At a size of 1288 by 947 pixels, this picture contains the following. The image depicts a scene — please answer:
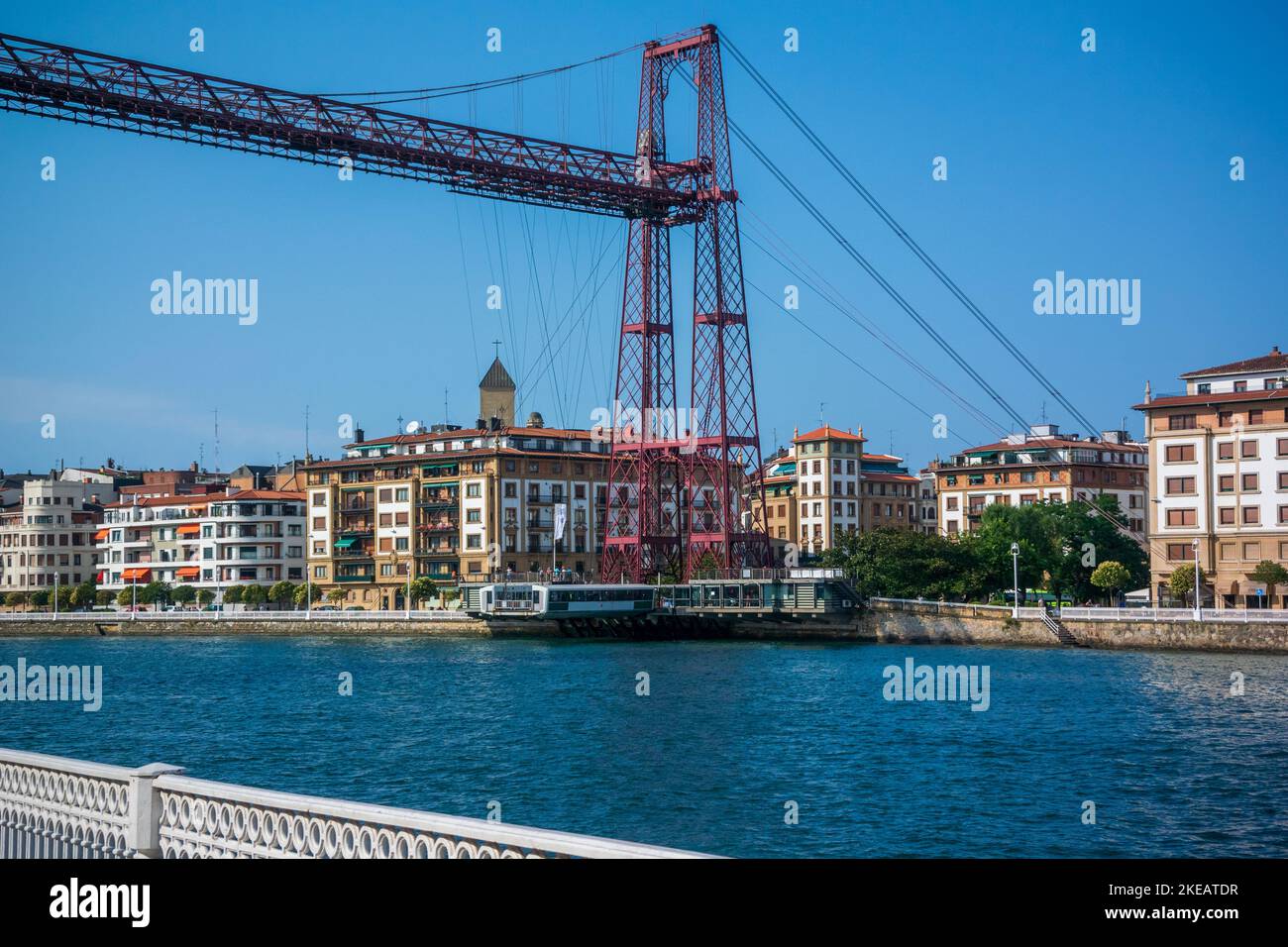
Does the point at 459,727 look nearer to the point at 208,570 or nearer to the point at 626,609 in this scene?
the point at 626,609

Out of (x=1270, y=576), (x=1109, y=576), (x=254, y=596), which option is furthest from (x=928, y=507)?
(x=1270, y=576)

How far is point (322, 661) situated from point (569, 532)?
1724 inches

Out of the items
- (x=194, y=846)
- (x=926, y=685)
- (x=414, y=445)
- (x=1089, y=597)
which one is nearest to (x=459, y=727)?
(x=926, y=685)

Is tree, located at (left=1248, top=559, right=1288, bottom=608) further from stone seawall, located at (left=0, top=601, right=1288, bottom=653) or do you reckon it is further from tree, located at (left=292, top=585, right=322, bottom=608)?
tree, located at (left=292, top=585, right=322, bottom=608)

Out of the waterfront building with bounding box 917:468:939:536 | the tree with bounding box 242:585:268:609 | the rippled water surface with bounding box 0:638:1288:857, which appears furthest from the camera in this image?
the waterfront building with bounding box 917:468:939:536

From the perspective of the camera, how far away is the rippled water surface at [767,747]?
2469 cm

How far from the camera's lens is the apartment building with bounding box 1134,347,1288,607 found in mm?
74000

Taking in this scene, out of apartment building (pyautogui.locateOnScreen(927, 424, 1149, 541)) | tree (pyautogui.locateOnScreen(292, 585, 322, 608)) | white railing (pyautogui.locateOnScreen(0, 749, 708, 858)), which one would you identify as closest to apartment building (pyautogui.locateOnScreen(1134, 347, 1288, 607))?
apartment building (pyautogui.locateOnScreen(927, 424, 1149, 541))

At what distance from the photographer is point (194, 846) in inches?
462

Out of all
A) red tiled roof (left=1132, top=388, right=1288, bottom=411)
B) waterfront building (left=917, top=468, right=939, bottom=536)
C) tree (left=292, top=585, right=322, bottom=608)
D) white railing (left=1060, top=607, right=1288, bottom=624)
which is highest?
red tiled roof (left=1132, top=388, right=1288, bottom=411)

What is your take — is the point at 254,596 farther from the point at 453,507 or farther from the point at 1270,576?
the point at 1270,576

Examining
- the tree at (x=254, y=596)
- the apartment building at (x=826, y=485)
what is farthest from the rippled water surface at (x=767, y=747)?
the apartment building at (x=826, y=485)

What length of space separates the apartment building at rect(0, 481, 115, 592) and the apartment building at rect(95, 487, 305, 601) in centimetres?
800

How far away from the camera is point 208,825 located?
1163 centimetres
